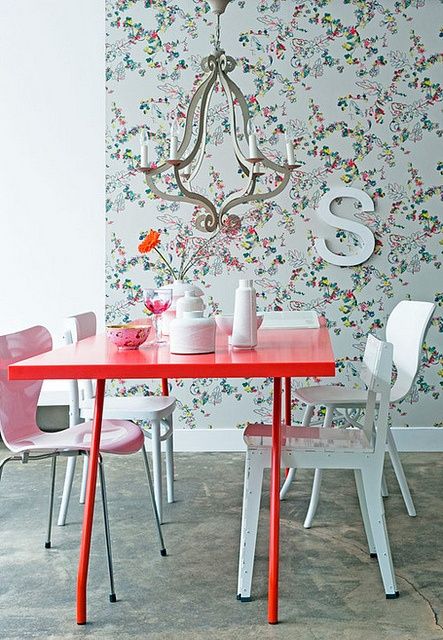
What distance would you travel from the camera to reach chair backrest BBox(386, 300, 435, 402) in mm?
3602

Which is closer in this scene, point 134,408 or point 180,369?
point 180,369

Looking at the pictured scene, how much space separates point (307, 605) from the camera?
2.56 m

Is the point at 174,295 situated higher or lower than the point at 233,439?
higher

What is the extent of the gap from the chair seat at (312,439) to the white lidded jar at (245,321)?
304 millimetres

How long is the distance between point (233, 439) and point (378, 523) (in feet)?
7.56

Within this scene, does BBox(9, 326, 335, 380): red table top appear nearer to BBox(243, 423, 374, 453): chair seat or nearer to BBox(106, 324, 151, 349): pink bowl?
BBox(106, 324, 151, 349): pink bowl

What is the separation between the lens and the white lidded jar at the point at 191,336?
A: 2504mm

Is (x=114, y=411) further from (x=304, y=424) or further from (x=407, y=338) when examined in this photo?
(x=407, y=338)

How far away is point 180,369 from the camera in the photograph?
2.31 m

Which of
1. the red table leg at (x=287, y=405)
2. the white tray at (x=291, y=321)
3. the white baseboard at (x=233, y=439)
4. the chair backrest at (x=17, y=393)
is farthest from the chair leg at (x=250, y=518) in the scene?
the white baseboard at (x=233, y=439)

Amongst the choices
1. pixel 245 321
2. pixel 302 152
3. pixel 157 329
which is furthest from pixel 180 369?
pixel 302 152

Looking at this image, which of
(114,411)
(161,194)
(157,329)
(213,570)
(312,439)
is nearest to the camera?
(312,439)

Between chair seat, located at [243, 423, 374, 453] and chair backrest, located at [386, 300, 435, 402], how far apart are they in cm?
78

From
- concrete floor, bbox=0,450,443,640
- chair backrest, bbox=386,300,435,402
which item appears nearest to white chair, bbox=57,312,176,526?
concrete floor, bbox=0,450,443,640
